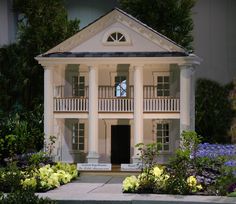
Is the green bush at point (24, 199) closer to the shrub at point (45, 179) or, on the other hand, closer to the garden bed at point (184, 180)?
the shrub at point (45, 179)

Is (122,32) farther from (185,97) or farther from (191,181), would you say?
(191,181)

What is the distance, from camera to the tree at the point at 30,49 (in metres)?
30.7

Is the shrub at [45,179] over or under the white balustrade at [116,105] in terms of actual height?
under

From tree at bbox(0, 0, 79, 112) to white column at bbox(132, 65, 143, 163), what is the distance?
30.9ft

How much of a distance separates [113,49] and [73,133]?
4227mm

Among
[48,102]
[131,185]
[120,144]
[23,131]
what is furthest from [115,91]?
[131,185]

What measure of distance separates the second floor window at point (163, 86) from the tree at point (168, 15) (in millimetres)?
6474

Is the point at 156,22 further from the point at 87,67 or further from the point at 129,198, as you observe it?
the point at 129,198

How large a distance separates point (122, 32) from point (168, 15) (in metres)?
8.51

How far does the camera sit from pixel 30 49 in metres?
31.3

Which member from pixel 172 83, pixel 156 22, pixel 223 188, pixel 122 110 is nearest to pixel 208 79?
pixel 156 22

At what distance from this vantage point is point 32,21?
31.2 metres

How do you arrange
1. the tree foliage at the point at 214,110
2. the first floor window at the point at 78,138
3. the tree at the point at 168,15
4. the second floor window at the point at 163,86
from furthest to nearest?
the tree foliage at the point at 214,110 → the tree at the point at 168,15 → the first floor window at the point at 78,138 → the second floor window at the point at 163,86

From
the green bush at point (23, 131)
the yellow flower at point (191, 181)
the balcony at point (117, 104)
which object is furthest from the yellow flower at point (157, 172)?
the green bush at point (23, 131)
